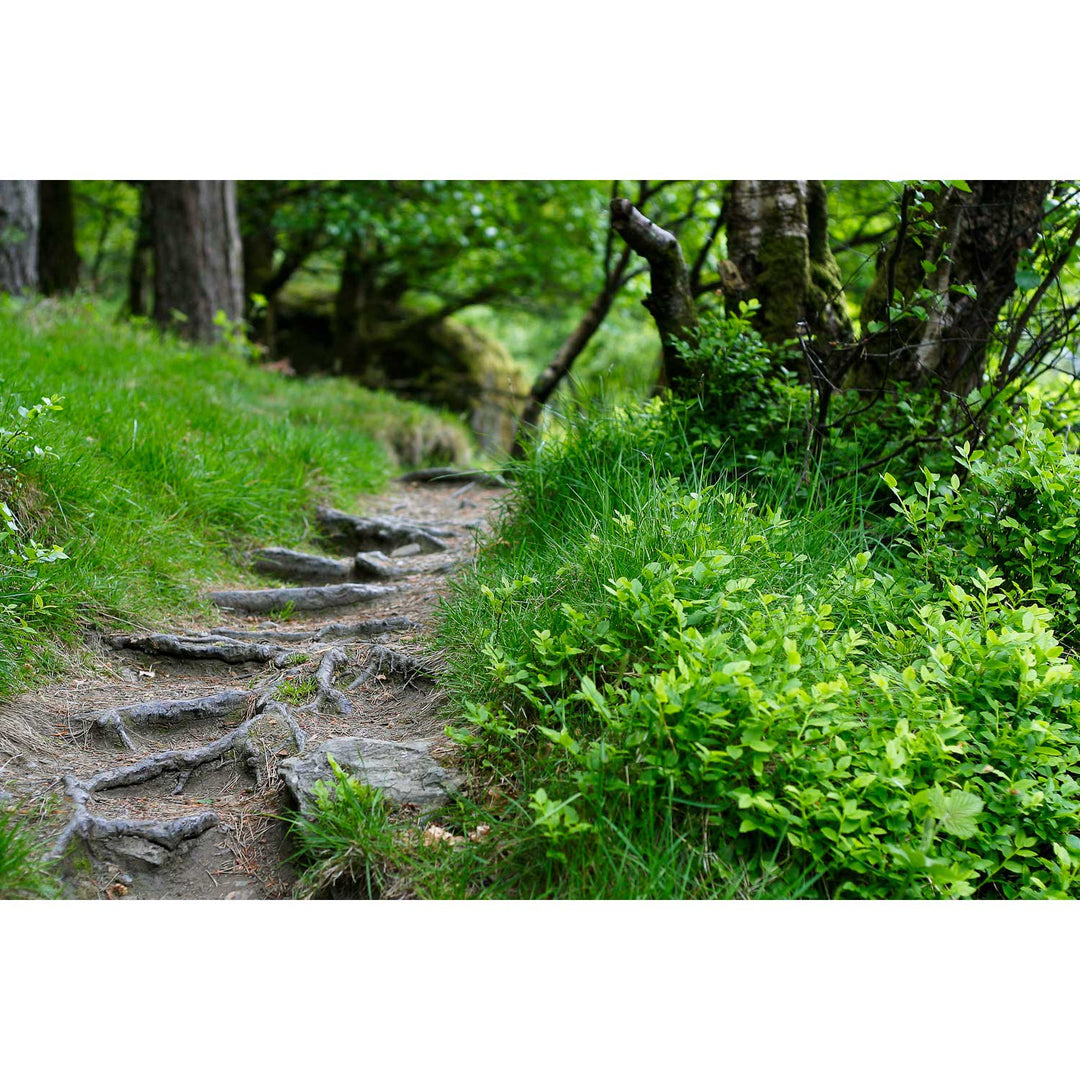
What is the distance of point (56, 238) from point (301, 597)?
8.65 m

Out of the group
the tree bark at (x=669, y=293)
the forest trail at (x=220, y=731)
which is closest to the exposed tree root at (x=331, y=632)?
the forest trail at (x=220, y=731)

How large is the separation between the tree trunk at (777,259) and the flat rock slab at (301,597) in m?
2.61

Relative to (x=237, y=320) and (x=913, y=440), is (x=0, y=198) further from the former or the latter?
(x=913, y=440)

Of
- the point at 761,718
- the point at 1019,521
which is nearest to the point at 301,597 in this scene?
the point at 761,718

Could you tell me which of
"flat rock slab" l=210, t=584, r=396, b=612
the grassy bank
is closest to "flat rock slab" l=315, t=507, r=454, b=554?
"flat rock slab" l=210, t=584, r=396, b=612

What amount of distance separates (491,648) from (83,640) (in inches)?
73.4

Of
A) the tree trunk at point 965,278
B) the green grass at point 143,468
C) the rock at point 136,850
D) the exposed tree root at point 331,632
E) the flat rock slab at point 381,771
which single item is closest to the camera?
the rock at point 136,850

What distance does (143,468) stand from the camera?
4691 mm

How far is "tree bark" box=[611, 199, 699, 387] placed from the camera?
14.2ft

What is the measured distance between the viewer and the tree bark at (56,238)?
10391mm

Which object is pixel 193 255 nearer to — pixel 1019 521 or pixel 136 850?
pixel 136 850

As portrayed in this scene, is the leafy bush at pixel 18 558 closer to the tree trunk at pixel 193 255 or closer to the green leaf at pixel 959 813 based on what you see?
the green leaf at pixel 959 813

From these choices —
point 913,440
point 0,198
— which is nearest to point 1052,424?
point 913,440

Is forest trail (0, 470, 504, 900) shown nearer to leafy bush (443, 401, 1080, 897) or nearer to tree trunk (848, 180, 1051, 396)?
leafy bush (443, 401, 1080, 897)
